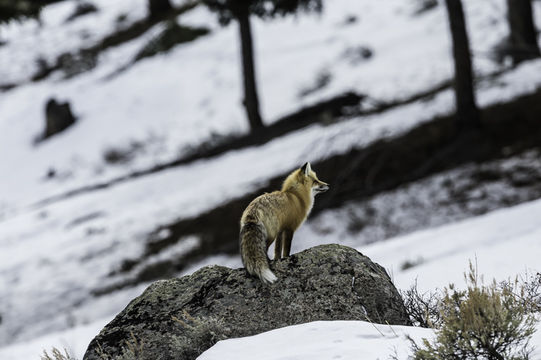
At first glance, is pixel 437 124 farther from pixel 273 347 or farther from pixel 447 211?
pixel 273 347

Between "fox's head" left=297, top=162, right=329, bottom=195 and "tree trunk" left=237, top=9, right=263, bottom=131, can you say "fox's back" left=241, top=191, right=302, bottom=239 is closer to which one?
"fox's head" left=297, top=162, right=329, bottom=195

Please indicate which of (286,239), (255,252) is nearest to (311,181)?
(286,239)

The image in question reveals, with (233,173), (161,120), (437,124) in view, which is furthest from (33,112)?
(437,124)

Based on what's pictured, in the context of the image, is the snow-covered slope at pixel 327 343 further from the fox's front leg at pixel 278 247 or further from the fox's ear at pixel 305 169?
the fox's ear at pixel 305 169

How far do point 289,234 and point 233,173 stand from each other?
10660 mm

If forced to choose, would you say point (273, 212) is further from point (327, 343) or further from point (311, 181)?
point (327, 343)

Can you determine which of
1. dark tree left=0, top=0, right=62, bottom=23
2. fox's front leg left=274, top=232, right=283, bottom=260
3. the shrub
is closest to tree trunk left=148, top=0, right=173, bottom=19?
dark tree left=0, top=0, right=62, bottom=23

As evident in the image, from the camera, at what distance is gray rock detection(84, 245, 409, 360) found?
4.41 meters

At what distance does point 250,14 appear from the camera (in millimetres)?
18172

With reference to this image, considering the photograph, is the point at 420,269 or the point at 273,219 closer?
the point at 273,219

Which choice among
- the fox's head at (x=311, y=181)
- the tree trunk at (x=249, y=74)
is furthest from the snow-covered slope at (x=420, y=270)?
the tree trunk at (x=249, y=74)

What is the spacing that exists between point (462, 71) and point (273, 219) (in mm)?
9121

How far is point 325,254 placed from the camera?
482 cm

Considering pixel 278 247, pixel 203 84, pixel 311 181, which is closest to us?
pixel 278 247
